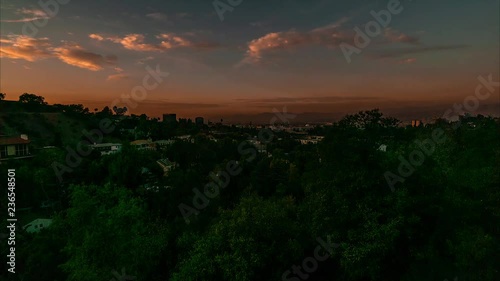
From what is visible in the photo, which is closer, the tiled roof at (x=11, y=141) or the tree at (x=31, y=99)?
the tiled roof at (x=11, y=141)

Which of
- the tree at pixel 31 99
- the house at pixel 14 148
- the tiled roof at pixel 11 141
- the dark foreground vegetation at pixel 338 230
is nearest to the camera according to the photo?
the dark foreground vegetation at pixel 338 230

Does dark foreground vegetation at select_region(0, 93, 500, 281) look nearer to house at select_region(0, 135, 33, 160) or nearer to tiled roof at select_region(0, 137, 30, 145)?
house at select_region(0, 135, 33, 160)

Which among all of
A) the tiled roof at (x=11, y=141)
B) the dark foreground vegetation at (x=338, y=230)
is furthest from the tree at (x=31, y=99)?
the dark foreground vegetation at (x=338, y=230)

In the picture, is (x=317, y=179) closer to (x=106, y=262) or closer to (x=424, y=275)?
(x=424, y=275)

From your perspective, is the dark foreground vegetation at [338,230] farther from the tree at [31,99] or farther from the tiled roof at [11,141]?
the tree at [31,99]

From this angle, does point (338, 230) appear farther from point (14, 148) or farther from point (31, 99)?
point (31, 99)

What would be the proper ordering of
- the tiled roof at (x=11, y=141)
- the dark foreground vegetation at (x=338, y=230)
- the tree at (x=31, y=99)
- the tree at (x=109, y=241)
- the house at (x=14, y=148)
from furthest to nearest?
the tree at (x=31, y=99) < the tiled roof at (x=11, y=141) < the house at (x=14, y=148) < the tree at (x=109, y=241) < the dark foreground vegetation at (x=338, y=230)

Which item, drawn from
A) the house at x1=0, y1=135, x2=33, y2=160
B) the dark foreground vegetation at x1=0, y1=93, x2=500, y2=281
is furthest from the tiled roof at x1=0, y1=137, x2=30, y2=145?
the dark foreground vegetation at x1=0, y1=93, x2=500, y2=281

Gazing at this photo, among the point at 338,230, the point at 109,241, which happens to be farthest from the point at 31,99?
the point at 338,230
